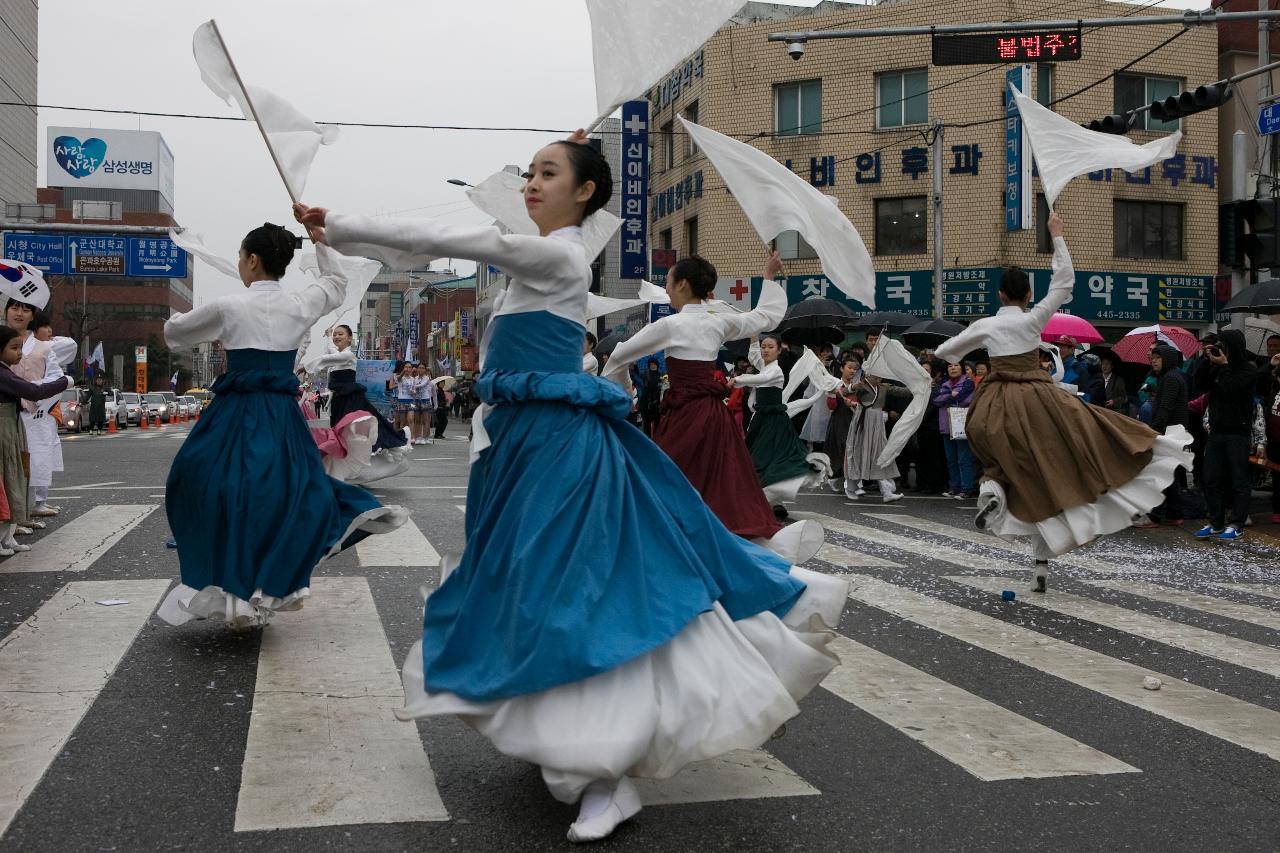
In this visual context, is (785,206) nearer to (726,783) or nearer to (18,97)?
(726,783)

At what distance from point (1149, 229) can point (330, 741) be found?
94.4 feet

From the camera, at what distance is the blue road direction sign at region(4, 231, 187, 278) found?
31438 millimetres

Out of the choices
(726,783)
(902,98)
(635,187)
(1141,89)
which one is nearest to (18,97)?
(635,187)

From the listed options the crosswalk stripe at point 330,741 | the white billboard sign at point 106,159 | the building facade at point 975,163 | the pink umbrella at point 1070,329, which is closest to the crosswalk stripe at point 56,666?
the crosswalk stripe at point 330,741

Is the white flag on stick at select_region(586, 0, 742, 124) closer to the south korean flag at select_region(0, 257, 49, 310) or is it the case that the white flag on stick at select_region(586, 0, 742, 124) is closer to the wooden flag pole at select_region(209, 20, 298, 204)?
the wooden flag pole at select_region(209, 20, 298, 204)

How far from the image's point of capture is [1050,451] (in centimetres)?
725

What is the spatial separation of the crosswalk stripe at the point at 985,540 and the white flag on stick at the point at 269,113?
19.8 feet

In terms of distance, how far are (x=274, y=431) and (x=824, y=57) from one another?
2709cm

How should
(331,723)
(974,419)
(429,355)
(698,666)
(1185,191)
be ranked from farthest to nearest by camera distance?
(429,355), (1185,191), (974,419), (331,723), (698,666)

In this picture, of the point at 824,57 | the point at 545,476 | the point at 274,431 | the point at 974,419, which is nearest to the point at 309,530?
the point at 274,431

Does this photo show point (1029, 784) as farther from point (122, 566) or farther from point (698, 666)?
point (122, 566)

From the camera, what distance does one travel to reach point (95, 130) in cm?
7531

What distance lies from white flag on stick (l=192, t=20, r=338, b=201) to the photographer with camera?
8381mm

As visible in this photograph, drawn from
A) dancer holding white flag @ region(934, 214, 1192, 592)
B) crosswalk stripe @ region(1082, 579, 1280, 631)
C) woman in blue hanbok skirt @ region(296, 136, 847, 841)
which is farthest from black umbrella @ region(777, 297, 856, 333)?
woman in blue hanbok skirt @ region(296, 136, 847, 841)
